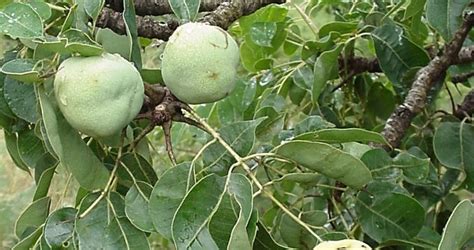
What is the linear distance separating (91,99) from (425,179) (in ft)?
1.28

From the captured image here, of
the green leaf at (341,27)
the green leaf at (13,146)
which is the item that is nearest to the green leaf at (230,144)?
the green leaf at (13,146)

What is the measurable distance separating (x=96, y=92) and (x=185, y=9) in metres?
0.12

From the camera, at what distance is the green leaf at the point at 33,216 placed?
686 mm

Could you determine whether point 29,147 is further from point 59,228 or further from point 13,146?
point 59,228

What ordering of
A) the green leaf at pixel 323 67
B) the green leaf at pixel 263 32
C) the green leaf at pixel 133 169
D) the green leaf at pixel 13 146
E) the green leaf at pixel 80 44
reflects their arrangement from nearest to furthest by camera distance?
the green leaf at pixel 80 44, the green leaf at pixel 133 169, the green leaf at pixel 13 146, the green leaf at pixel 323 67, the green leaf at pixel 263 32

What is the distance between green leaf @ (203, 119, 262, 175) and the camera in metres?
0.63

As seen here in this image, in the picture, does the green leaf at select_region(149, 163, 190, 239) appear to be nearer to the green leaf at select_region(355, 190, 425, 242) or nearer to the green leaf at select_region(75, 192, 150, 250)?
the green leaf at select_region(75, 192, 150, 250)

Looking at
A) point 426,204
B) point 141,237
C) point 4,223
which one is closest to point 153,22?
point 141,237

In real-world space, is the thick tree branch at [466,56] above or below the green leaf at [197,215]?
below

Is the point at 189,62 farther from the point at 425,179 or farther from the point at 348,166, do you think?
the point at 425,179

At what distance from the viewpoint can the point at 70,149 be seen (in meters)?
0.59

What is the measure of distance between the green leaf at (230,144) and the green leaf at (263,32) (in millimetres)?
335

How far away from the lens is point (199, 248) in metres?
0.56

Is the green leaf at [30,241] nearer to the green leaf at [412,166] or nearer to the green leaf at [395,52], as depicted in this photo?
the green leaf at [412,166]
